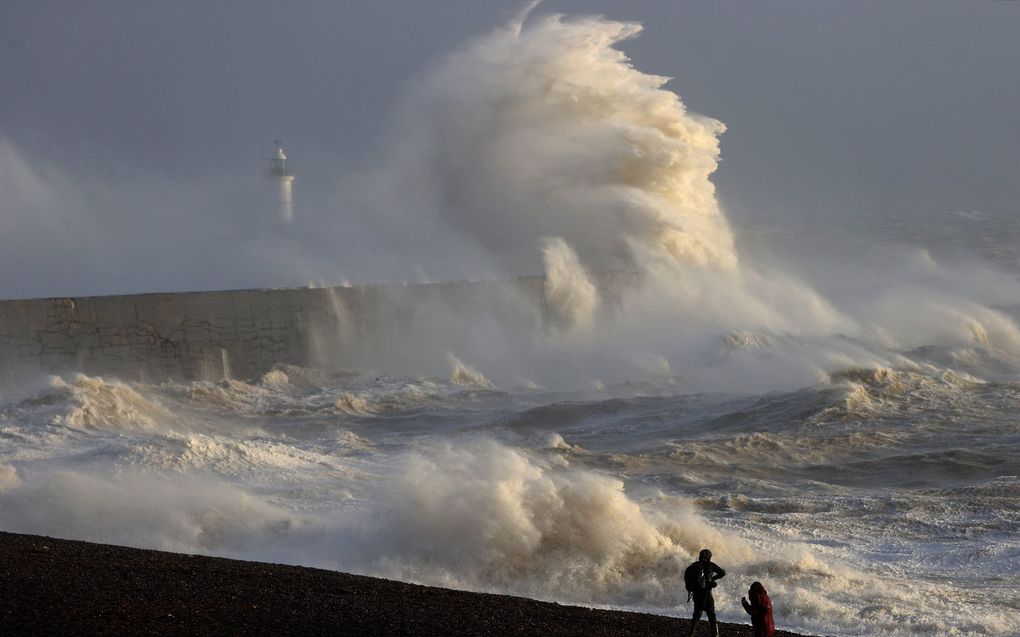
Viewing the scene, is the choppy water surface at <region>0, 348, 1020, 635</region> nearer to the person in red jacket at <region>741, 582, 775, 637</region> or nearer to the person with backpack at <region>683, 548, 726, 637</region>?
the person with backpack at <region>683, 548, 726, 637</region>

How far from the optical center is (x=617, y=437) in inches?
579

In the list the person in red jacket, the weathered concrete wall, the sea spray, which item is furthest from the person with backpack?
the sea spray

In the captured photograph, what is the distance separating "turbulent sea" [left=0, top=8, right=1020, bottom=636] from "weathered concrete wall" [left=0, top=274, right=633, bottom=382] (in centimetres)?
24

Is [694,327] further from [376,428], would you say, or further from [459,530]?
[459,530]

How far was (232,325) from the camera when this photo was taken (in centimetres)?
1797

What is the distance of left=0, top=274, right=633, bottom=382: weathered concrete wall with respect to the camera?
53.3 ft

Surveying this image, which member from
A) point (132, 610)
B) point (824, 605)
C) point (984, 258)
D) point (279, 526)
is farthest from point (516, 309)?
point (984, 258)

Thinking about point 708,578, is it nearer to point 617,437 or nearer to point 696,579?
point 696,579

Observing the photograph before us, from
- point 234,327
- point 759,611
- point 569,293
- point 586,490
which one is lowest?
point 759,611

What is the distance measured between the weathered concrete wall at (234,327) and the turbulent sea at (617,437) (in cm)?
24

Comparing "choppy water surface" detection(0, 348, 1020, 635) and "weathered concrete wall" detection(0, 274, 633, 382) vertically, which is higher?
"weathered concrete wall" detection(0, 274, 633, 382)

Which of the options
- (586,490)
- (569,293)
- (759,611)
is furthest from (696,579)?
(569,293)

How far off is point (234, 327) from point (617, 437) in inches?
248

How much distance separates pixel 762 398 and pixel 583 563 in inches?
326
